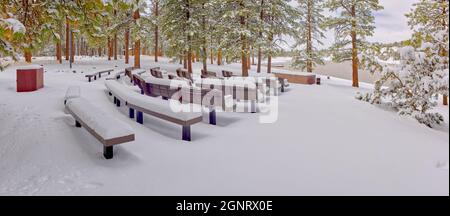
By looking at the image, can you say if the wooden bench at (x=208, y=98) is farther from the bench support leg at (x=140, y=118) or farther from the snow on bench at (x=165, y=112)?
the bench support leg at (x=140, y=118)

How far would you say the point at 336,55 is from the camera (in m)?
21.4

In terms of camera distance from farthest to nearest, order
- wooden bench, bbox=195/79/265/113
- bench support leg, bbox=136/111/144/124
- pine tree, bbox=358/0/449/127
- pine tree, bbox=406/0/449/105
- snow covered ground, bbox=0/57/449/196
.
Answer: wooden bench, bbox=195/79/265/113
bench support leg, bbox=136/111/144/124
pine tree, bbox=358/0/449/127
snow covered ground, bbox=0/57/449/196
pine tree, bbox=406/0/449/105

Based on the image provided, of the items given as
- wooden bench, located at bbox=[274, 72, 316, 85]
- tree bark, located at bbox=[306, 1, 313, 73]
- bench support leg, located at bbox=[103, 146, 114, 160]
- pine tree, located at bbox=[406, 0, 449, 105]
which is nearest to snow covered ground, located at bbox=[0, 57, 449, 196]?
bench support leg, located at bbox=[103, 146, 114, 160]

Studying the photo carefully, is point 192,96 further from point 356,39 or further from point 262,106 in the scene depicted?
point 356,39

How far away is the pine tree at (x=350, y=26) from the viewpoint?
65.7 ft

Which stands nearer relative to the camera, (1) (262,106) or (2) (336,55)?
(1) (262,106)

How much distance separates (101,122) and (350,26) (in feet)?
65.2

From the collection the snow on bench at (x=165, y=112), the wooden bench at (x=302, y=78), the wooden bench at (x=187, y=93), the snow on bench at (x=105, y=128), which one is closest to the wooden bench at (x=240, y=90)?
the wooden bench at (x=187, y=93)

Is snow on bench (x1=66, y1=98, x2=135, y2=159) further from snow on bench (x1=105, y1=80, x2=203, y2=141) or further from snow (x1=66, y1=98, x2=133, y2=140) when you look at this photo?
snow on bench (x1=105, y1=80, x2=203, y2=141)

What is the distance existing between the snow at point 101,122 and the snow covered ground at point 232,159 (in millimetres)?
456

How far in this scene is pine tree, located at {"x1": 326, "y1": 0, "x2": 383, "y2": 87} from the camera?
20.0 m
